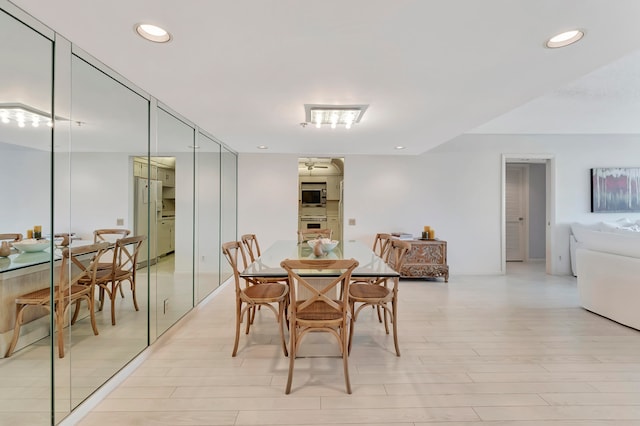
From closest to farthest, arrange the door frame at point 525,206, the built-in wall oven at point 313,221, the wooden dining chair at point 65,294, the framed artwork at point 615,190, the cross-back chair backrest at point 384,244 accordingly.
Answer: the wooden dining chair at point 65,294 → the cross-back chair backrest at point 384,244 → the framed artwork at point 615,190 → the door frame at point 525,206 → the built-in wall oven at point 313,221

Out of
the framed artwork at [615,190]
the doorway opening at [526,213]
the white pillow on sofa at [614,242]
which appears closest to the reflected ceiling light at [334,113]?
the white pillow on sofa at [614,242]

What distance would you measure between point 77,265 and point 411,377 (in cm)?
244

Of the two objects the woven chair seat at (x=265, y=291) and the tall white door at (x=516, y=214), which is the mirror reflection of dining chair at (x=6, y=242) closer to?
the woven chair seat at (x=265, y=291)

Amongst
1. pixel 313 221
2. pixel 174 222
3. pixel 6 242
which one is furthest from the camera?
pixel 313 221

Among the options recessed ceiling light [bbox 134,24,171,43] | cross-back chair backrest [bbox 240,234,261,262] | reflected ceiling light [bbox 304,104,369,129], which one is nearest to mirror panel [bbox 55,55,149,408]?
recessed ceiling light [bbox 134,24,171,43]

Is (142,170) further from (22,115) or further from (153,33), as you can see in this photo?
(153,33)

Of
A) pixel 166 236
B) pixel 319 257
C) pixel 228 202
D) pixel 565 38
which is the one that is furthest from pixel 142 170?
pixel 565 38

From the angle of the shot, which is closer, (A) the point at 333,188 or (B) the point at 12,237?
(B) the point at 12,237

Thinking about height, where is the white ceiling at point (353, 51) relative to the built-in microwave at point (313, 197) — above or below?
above

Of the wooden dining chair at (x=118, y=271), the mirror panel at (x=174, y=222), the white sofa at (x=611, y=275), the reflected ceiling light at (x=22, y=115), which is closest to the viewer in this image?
the reflected ceiling light at (x=22, y=115)

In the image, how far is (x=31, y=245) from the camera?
5.03ft

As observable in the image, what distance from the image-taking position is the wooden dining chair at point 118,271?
2299mm

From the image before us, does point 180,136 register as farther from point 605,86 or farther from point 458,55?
point 605,86

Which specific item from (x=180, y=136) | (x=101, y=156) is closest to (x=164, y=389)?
(x=101, y=156)
